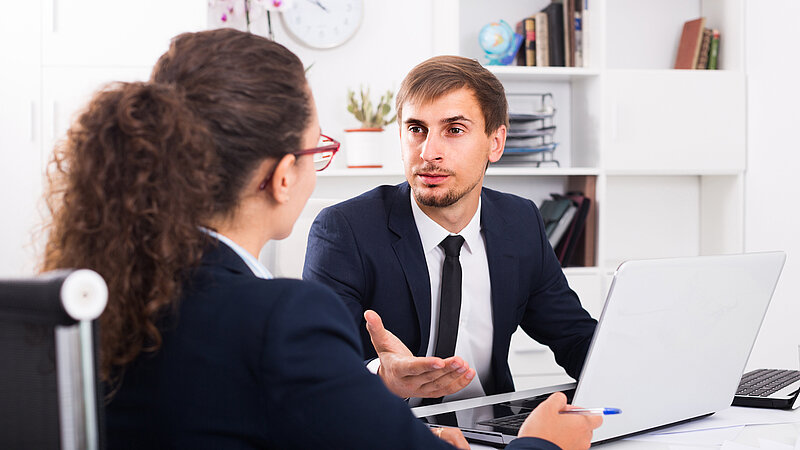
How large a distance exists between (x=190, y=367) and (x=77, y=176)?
0.22 metres

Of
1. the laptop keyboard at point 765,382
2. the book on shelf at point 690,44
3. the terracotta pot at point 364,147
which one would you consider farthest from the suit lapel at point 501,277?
the book on shelf at point 690,44

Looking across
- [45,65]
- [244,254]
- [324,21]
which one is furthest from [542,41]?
[244,254]

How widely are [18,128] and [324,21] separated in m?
1.17

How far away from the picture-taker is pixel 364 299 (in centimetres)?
172

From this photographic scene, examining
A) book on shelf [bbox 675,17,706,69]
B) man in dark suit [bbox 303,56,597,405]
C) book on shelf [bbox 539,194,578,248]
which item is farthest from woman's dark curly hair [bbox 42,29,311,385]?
book on shelf [bbox 675,17,706,69]

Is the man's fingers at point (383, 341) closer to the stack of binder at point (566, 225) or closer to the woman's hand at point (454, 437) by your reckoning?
the woman's hand at point (454, 437)

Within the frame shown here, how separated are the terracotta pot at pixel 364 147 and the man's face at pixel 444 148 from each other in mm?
1044

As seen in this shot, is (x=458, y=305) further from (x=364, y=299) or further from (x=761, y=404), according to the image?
(x=761, y=404)

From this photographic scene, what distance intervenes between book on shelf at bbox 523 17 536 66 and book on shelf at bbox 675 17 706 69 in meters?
0.66

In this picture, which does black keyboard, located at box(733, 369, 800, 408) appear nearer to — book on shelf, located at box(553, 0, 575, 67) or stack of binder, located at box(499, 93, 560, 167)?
stack of binder, located at box(499, 93, 560, 167)

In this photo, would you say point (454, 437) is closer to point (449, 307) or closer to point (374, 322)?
point (374, 322)

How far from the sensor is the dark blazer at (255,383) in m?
0.75

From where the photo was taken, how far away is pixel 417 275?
1.69 meters

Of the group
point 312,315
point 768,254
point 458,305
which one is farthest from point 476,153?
point 312,315
